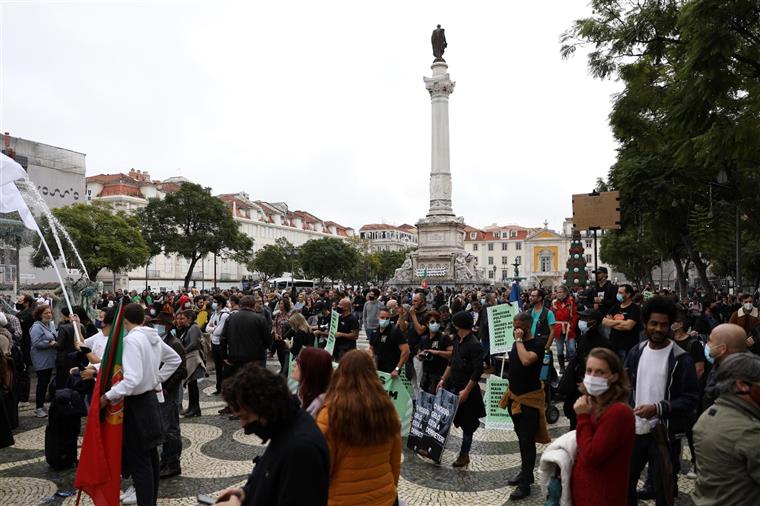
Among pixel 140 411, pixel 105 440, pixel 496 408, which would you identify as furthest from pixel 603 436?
pixel 496 408

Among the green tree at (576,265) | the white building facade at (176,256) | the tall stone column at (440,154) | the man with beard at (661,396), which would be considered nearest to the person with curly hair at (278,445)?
the man with beard at (661,396)

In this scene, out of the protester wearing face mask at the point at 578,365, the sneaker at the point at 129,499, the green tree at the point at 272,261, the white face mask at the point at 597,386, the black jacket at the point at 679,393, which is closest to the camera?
the white face mask at the point at 597,386

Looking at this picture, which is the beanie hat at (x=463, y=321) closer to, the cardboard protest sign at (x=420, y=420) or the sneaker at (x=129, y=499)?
the cardboard protest sign at (x=420, y=420)

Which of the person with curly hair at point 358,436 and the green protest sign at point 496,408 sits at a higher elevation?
the person with curly hair at point 358,436

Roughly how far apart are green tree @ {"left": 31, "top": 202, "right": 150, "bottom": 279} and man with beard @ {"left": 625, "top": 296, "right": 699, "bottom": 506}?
4098cm

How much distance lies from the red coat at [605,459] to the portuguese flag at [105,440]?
11.7 ft

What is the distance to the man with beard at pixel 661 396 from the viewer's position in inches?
173

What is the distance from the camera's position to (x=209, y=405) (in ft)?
33.6

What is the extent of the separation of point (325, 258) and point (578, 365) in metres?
66.4

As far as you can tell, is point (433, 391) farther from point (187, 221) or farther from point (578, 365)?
point (187, 221)

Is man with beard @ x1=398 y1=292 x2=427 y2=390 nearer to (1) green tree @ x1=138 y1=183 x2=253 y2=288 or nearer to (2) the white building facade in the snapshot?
(1) green tree @ x1=138 y1=183 x2=253 y2=288

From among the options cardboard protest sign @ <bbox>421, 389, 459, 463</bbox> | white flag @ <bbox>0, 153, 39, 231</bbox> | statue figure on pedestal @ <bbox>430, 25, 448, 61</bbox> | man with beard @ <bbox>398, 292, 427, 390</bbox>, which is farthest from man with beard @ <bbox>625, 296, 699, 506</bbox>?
statue figure on pedestal @ <bbox>430, 25, 448, 61</bbox>

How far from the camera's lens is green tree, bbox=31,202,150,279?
40156 mm

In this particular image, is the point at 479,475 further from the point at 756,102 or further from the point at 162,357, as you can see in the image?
the point at 756,102
